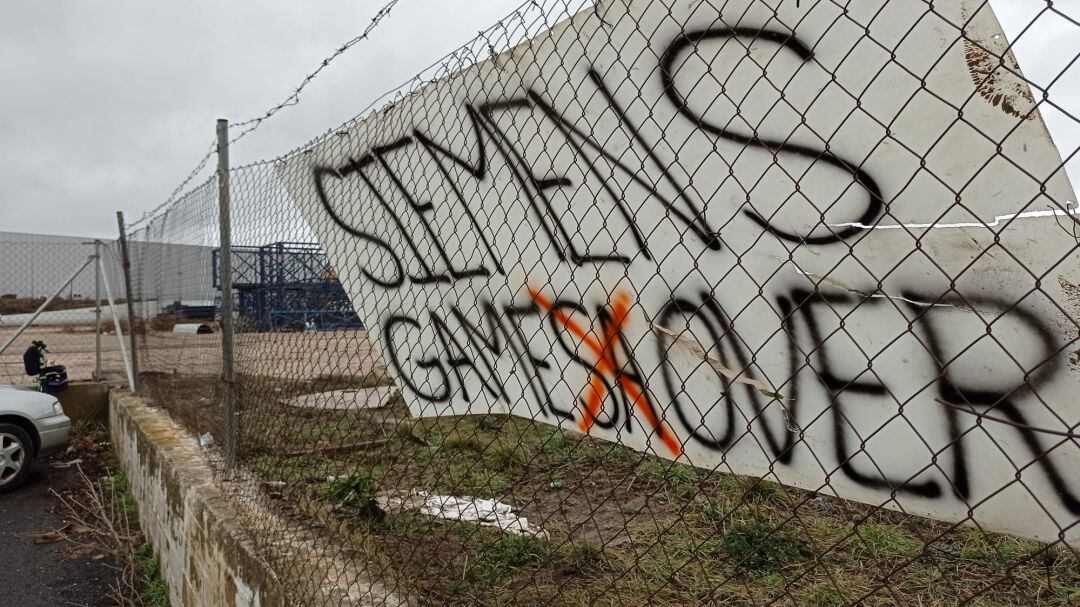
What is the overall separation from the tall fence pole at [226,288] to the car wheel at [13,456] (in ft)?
11.5

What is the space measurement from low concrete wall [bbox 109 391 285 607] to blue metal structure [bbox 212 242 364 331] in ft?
2.99

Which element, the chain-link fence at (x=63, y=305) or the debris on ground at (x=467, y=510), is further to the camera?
the chain-link fence at (x=63, y=305)

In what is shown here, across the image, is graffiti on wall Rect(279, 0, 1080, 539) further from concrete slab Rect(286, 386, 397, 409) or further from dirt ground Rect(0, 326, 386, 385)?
concrete slab Rect(286, 386, 397, 409)

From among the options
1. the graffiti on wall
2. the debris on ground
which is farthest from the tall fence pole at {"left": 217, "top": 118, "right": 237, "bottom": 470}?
the graffiti on wall

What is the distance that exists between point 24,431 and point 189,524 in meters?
3.34

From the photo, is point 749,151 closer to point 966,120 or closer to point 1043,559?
point 966,120

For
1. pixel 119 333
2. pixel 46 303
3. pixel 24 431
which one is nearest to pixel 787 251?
pixel 24 431

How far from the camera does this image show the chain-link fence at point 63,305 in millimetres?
8320

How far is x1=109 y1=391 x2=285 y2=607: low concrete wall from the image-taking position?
3016 millimetres

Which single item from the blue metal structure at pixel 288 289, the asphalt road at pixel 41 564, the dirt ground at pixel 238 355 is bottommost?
the asphalt road at pixel 41 564

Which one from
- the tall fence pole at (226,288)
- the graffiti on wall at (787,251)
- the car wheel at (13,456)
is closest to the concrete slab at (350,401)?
the tall fence pole at (226,288)

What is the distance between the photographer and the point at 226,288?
366 cm

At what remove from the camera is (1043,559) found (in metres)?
2.80

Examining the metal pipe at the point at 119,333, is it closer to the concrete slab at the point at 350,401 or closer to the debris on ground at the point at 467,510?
the concrete slab at the point at 350,401
